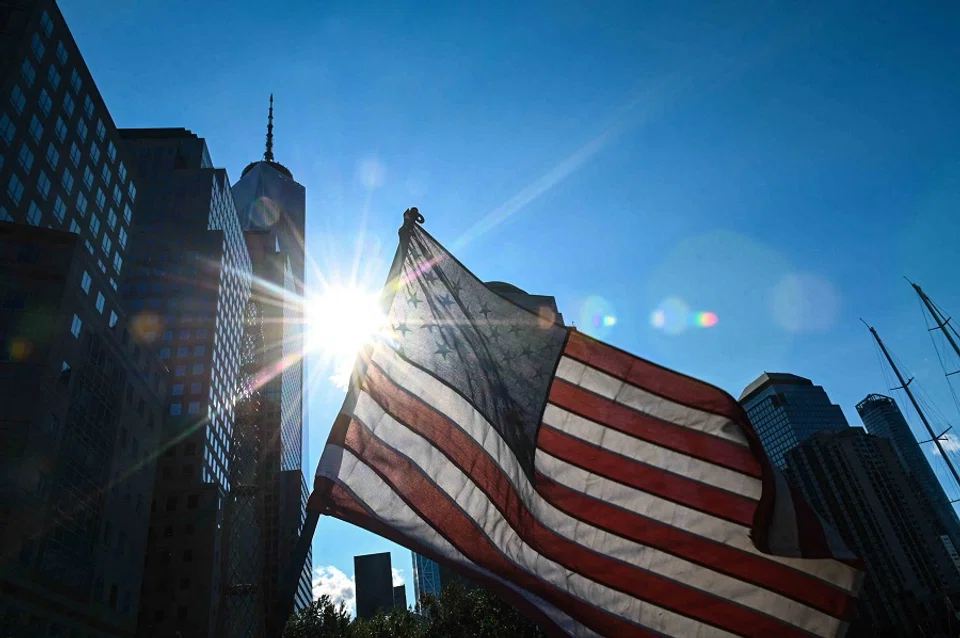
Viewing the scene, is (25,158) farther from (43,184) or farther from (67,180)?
(67,180)

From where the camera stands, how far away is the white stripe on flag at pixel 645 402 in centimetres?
933

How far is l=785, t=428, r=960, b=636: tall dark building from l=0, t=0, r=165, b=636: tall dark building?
143291 mm

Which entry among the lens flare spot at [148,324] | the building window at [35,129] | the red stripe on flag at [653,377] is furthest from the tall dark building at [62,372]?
the red stripe on flag at [653,377]

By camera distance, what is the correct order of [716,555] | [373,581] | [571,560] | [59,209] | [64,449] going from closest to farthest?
1. [716,555]
2. [571,560]
3. [64,449]
4. [59,209]
5. [373,581]

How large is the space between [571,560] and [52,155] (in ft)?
210

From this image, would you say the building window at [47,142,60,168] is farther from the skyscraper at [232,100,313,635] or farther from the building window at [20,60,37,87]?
the skyscraper at [232,100,313,635]

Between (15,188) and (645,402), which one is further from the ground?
(15,188)

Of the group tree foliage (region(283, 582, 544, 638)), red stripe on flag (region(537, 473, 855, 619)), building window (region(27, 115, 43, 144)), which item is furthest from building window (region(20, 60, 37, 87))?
red stripe on flag (region(537, 473, 855, 619))

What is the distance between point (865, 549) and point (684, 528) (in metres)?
181

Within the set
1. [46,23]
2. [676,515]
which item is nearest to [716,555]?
[676,515]

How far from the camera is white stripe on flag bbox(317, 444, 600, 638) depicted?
905 cm

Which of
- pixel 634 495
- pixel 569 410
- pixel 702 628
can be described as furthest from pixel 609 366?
pixel 702 628

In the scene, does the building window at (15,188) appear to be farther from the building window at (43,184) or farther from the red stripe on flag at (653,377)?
the red stripe on flag at (653,377)

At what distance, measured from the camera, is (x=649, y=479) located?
31.0 feet
